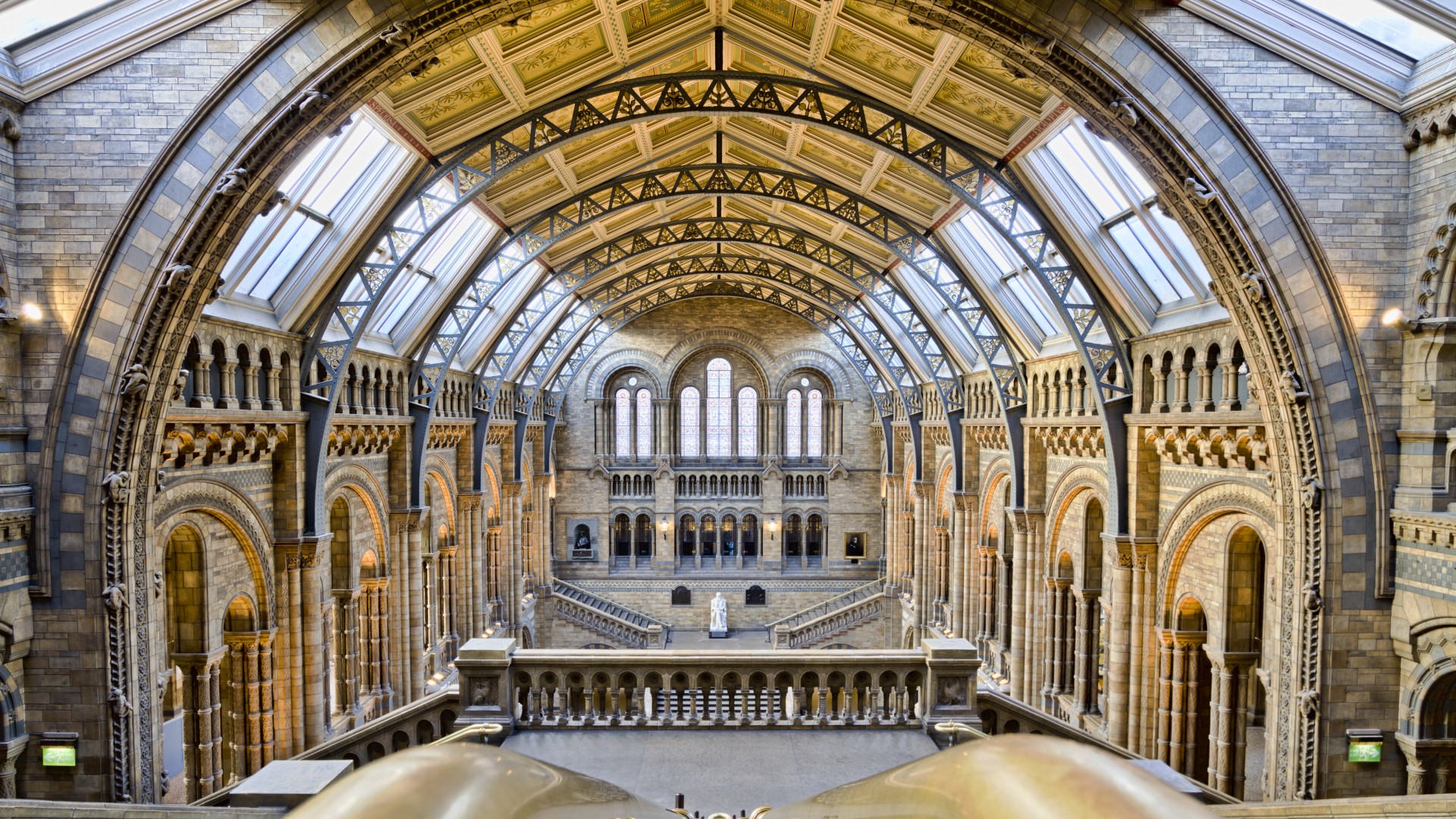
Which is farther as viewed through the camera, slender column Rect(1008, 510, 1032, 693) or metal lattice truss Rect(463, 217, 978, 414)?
metal lattice truss Rect(463, 217, 978, 414)

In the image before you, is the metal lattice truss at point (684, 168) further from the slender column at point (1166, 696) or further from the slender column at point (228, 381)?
the slender column at point (1166, 696)

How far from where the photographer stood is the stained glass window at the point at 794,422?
42.8 metres

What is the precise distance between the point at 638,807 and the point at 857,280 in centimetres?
2252

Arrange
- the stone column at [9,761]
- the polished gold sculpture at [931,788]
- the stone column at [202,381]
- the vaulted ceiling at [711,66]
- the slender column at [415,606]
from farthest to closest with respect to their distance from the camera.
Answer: the slender column at [415,606] < the stone column at [202,381] < the vaulted ceiling at [711,66] < the stone column at [9,761] < the polished gold sculpture at [931,788]

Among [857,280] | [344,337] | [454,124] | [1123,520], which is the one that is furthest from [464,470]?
[1123,520]

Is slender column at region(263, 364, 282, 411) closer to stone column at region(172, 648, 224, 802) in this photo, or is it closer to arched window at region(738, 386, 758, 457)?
stone column at region(172, 648, 224, 802)

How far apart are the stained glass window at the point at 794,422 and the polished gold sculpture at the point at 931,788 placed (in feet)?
132

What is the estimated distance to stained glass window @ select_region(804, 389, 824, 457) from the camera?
4284 cm

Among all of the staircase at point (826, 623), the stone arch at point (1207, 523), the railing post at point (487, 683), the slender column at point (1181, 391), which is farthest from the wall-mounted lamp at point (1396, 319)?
the staircase at point (826, 623)

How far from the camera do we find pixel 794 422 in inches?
1688

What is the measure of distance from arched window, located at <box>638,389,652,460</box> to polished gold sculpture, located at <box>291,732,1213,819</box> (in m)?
40.2

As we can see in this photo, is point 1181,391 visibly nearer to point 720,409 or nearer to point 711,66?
point 711,66

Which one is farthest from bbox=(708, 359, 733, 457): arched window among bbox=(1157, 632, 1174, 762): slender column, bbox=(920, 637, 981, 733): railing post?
bbox=(920, 637, 981, 733): railing post

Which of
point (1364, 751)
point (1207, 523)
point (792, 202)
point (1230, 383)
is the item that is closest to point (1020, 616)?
point (1207, 523)
